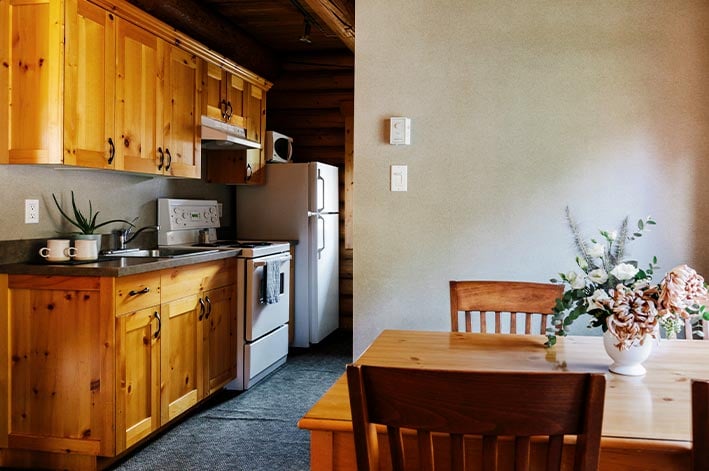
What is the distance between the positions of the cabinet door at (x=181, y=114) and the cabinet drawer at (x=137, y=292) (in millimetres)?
863

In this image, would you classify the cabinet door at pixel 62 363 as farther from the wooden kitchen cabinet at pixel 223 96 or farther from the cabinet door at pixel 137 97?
the wooden kitchen cabinet at pixel 223 96

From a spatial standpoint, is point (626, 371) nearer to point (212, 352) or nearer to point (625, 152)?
point (625, 152)

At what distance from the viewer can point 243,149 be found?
4.91 meters

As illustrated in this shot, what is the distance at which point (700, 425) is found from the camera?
3.37 ft

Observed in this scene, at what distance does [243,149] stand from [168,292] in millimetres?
1935

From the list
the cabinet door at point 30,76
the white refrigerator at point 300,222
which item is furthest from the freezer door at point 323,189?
the cabinet door at point 30,76

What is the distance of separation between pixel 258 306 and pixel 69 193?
1447 millimetres

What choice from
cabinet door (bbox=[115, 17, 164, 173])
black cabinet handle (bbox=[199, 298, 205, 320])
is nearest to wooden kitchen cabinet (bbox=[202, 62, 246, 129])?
cabinet door (bbox=[115, 17, 164, 173])

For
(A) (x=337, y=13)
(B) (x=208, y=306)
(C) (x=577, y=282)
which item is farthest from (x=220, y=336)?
(C) (x=577, y=282)

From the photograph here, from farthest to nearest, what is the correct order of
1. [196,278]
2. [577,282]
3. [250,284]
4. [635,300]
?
[250,284], [196,278], [577,282], [635,300]

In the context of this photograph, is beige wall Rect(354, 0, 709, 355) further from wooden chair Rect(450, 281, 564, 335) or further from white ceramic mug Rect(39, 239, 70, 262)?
white ceramic mug Rect(39, 239, 70, 262)

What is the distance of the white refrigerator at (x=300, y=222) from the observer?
520cm

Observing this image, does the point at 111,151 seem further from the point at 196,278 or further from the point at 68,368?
the point at 68,368

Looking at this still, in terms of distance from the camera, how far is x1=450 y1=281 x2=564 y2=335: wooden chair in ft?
7.18
